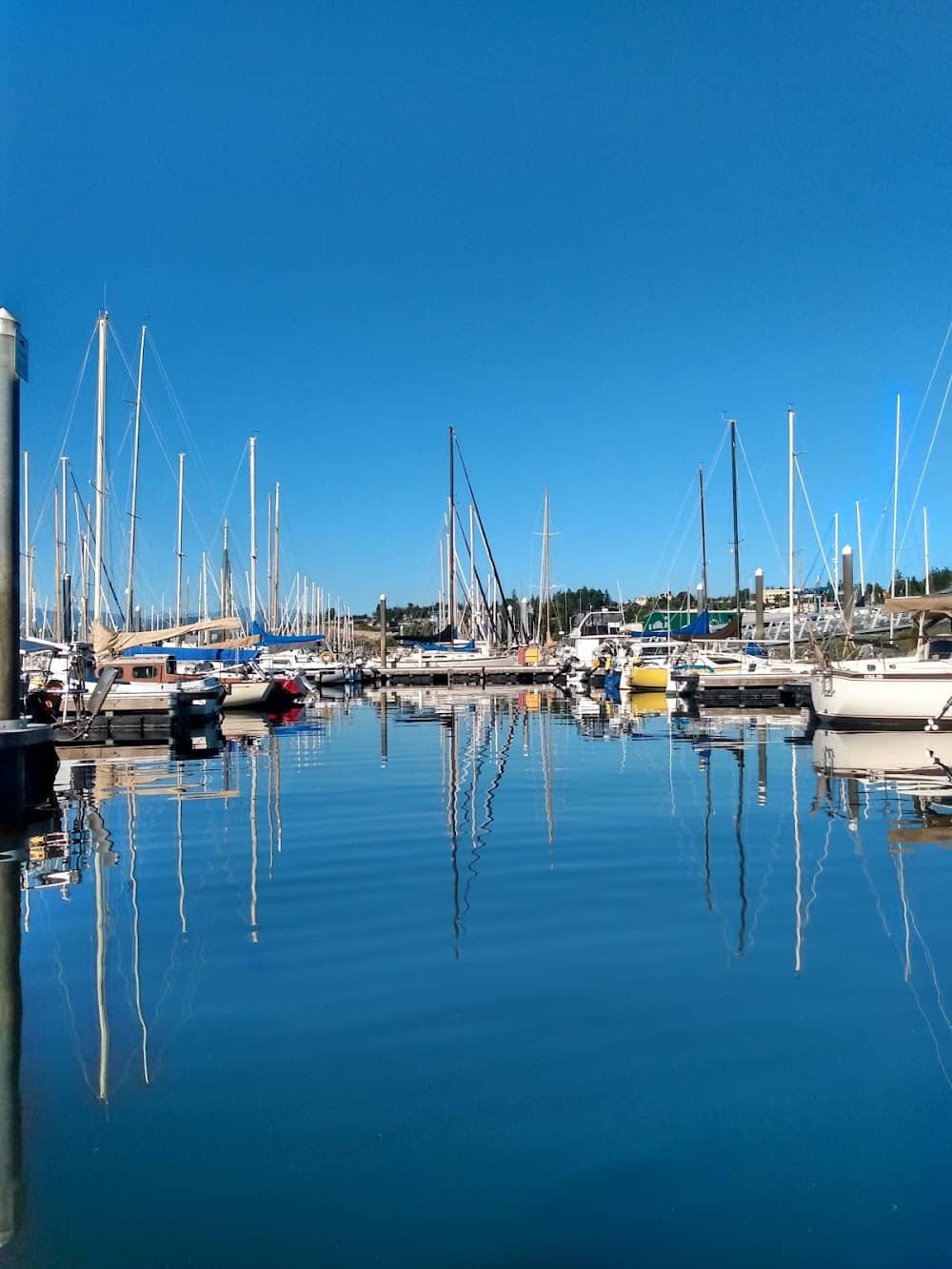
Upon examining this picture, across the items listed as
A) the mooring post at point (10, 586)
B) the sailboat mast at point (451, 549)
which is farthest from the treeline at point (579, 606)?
the mooring post at point (10, 586)

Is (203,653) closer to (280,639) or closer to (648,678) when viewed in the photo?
(280,639)

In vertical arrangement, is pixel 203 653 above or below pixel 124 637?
below

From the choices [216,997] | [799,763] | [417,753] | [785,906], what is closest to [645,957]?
[785,906]

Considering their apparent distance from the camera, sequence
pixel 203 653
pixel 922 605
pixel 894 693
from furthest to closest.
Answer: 1. pixel 203 653
2. pixel 922 605
3. pixel 894 693

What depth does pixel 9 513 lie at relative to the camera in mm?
16578

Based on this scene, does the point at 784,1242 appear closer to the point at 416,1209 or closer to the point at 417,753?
the point at 416,1209

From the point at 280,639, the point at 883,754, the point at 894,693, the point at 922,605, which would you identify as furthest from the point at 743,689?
the point at 280,639

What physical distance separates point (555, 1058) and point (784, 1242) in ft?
7.10

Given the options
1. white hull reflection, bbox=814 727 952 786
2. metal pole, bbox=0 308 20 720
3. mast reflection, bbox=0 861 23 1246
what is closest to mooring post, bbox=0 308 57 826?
metal pole, bbox=0 308 20 720

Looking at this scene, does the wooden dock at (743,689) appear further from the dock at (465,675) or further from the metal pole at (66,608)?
the metal pole at (66,608)

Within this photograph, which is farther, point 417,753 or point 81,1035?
point 417,753

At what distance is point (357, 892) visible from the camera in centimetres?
1125

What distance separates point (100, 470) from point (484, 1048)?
3556 centimetres

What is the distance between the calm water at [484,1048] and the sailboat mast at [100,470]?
24957 millimetres
